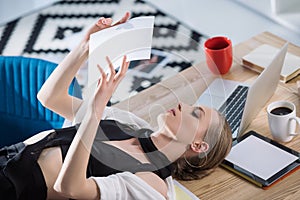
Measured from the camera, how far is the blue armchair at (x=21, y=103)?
2.00 meters

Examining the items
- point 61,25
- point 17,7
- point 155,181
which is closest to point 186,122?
point 155,181

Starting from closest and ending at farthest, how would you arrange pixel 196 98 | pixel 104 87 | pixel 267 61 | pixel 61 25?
pixel 104 87 < pixel 196 98 < pixel 267 61 < pixel 61 25

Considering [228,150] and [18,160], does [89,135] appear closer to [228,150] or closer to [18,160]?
[18,160]

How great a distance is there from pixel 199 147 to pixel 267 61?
0.51 m

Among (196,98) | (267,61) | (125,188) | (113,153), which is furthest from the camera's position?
(267,61)

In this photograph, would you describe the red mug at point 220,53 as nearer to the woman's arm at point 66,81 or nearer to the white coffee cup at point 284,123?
the white coffee cup at point 284,123

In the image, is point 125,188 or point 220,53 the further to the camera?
point 220,53

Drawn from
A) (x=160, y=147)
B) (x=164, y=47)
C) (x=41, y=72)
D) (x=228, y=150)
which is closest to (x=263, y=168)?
(x=228, y=150)

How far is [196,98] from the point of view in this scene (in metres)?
1.79

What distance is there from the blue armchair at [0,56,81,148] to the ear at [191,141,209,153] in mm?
463

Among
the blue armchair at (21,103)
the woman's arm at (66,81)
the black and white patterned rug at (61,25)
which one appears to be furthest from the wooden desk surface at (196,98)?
the black and white patterned rug at (61,25)

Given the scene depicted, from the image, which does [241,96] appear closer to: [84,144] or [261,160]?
[261,160]

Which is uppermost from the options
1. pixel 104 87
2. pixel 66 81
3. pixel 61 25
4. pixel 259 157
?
pixel 104 87

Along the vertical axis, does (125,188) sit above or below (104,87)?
below
